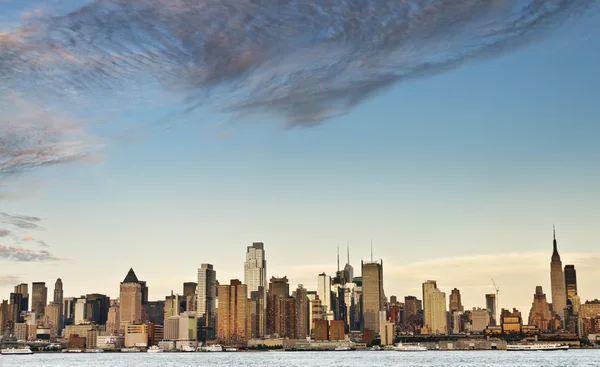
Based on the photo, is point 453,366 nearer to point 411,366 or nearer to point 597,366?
point 411,366

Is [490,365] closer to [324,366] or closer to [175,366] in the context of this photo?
[324,366]

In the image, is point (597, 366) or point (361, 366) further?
point (361, 366)

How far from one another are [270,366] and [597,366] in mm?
65691

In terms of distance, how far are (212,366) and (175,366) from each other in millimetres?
10128

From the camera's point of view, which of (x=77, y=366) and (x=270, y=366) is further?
(x=77, y=366)

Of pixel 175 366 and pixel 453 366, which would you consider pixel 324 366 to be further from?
pixel 175 366

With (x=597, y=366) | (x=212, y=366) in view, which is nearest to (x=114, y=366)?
(x=212, y=366)

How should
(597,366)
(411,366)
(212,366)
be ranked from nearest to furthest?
(597,366), (411,366), (212,366)

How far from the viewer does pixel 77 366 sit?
189 m

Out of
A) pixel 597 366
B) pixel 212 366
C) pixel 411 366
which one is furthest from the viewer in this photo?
pixel 212 366

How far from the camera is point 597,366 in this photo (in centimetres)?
15412

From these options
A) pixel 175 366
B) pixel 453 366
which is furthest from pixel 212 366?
pixel 453 366

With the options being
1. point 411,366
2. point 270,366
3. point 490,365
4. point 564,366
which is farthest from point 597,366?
point 270,366

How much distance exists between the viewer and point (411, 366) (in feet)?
548
